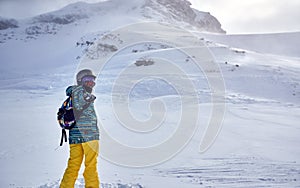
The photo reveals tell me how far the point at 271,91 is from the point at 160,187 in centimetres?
1389

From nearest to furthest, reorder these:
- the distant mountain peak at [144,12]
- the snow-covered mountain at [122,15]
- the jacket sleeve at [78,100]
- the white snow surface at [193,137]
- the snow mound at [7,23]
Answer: the jacket sleeve at [78,100] → the white snow surface at [193,137] → the snow mound at [7,23] → the snow-covered mountain at [122,15] → the distant mountain peak at [144,12]

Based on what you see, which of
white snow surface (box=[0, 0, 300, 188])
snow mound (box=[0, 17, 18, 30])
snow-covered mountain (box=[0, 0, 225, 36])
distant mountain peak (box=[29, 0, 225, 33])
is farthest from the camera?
distant mountain peak (box=[29, 0, 225, 33])

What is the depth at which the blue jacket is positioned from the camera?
3.64m

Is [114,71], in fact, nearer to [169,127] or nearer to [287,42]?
[169,127]

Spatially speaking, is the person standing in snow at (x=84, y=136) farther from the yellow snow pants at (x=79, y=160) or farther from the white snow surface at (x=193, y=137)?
the white snow surface at (x=193, y=137)

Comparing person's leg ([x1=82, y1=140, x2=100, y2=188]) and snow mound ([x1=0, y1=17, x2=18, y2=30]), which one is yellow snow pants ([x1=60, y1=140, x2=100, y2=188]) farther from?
snow mound ([x1=0, y1=17, x2=18, y2=30])

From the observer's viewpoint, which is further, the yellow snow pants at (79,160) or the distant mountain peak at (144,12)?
the distant mountain peak at (144,12)

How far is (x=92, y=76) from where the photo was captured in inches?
149

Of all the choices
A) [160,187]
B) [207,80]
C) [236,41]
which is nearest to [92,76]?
[160,187]

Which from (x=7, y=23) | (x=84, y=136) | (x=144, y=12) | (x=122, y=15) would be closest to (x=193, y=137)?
(x=84, y=136)

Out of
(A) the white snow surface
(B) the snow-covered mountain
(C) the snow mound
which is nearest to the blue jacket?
(A) the white snow surface

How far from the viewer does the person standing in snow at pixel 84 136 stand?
3.65 meters

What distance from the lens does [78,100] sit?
3641 millimetres

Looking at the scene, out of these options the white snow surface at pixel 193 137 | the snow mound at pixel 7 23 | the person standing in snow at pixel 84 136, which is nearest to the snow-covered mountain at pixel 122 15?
the snow mound at pixel 7 23
